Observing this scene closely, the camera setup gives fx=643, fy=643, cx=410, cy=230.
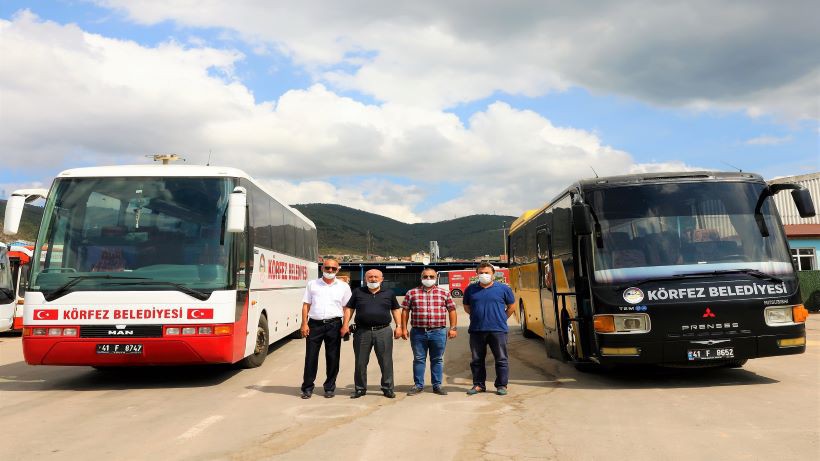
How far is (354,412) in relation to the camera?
7.52 m

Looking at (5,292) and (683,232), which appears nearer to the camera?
(683,232)

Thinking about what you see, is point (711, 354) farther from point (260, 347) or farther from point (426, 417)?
point (260, 347)

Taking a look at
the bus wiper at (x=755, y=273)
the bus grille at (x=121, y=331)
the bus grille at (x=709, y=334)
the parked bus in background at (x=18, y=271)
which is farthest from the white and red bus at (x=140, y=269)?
the parked bus in background at (x=18, y=271)

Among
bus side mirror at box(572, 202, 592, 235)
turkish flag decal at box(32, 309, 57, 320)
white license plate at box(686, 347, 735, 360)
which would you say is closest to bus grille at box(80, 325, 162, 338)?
turkish flag decal at box(32, 309, 57, 320)

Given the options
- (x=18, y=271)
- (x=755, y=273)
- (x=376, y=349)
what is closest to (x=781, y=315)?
(x=755, y=273)

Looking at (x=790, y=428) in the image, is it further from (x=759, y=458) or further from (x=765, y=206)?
(x=765, y=206)

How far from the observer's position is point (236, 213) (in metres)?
9.06

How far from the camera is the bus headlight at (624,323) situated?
8.36 m

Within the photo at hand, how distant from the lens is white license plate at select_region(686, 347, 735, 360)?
27.3 feet

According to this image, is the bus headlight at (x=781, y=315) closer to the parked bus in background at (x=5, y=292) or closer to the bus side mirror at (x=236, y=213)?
the bus side mirror at (x=236, y=213)

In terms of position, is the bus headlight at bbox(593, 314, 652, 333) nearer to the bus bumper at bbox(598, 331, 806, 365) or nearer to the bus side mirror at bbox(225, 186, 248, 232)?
the bus bumper at bbox(598, 331, 806, 365)

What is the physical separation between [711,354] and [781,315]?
1.08 m

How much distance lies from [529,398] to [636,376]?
2532 millimetres

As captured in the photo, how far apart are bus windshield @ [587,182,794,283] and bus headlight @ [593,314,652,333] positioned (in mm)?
491
